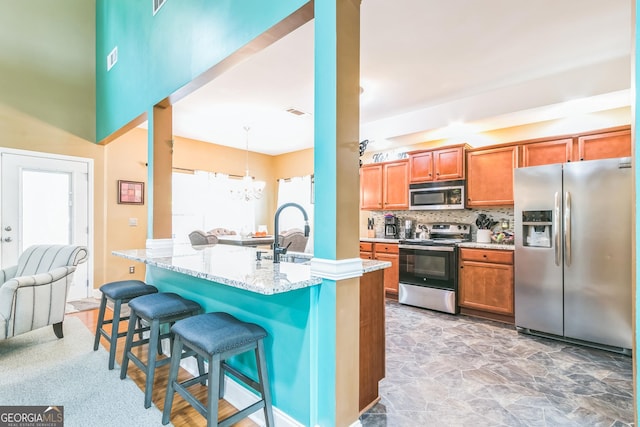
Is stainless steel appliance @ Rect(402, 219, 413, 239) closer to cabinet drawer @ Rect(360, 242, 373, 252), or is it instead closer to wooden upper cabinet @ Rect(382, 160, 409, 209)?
wooden upper cabinet @ Rect(382, 160, 409, 209)

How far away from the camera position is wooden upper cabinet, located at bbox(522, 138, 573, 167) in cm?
364

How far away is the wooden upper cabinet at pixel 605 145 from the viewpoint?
10.9 feet

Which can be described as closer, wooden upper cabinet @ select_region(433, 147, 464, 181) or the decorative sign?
wooden upper cabinet @ select_region(433, 147, 464, 181)

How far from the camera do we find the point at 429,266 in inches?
168

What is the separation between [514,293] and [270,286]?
3.38 metres

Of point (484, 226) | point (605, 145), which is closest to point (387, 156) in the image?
point (484, 226)

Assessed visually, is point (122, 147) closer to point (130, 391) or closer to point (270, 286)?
point (130, 391)

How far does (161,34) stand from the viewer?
3.02m

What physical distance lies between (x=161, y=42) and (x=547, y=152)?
4458 millimetres

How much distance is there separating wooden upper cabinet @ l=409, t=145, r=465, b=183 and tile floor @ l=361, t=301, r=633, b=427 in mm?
2186

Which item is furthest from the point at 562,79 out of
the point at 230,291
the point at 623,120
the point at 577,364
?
the point at 230,291

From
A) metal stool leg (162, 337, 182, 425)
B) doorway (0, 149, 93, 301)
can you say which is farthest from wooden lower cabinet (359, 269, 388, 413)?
doorway (0, 149, 93, 301)

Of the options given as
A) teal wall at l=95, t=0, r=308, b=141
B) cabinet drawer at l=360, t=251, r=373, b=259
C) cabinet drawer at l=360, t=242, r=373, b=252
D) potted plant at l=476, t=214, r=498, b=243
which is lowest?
cabinet drawer at l=360, t=251, r=373, b=259

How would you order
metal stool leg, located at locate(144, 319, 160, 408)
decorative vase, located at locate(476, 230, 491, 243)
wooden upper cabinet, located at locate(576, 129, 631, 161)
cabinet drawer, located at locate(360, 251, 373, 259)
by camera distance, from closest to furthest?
metal stool leg, located at locate(144, 319, 160, 408), wooden upper cabinet, located at locate(576, 129, 631, 161), decorative vase, located at locate(476, 230, 491, 243), cabinet drawer, located at locate(360, 251, 373, 259)
